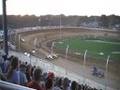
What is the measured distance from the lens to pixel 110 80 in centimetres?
256

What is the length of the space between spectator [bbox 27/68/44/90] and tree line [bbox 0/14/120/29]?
416mm

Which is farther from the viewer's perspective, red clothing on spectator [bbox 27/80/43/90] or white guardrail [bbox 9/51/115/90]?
red clothing on spectator [bbox 27/80/43/90]

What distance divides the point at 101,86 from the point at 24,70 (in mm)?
1063

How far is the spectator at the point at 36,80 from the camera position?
293 cm

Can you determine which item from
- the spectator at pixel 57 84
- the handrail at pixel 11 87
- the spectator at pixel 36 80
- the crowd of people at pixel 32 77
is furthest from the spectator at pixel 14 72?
the handrail at pixel 11 87

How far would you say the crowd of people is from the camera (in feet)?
9.42

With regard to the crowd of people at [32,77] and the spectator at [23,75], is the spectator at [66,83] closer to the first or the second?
the crowd of people at [32,77]

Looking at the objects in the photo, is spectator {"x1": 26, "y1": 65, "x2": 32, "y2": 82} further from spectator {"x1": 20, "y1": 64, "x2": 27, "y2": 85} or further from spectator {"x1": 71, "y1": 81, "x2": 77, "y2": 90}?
spectator {"x1": 71, "y1": 81, "x2": 77, "y2": 90}

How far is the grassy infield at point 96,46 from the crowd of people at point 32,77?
0.26 m

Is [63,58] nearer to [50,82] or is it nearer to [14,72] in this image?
[50,82]

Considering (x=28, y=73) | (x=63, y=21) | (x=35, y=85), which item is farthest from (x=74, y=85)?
(x=28, y=73)

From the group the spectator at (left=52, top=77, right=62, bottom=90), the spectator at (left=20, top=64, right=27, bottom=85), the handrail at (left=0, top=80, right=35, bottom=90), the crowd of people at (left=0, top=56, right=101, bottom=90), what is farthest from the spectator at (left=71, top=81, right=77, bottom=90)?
the handrail at (left=0, top=80, right=35, bottom=90)
